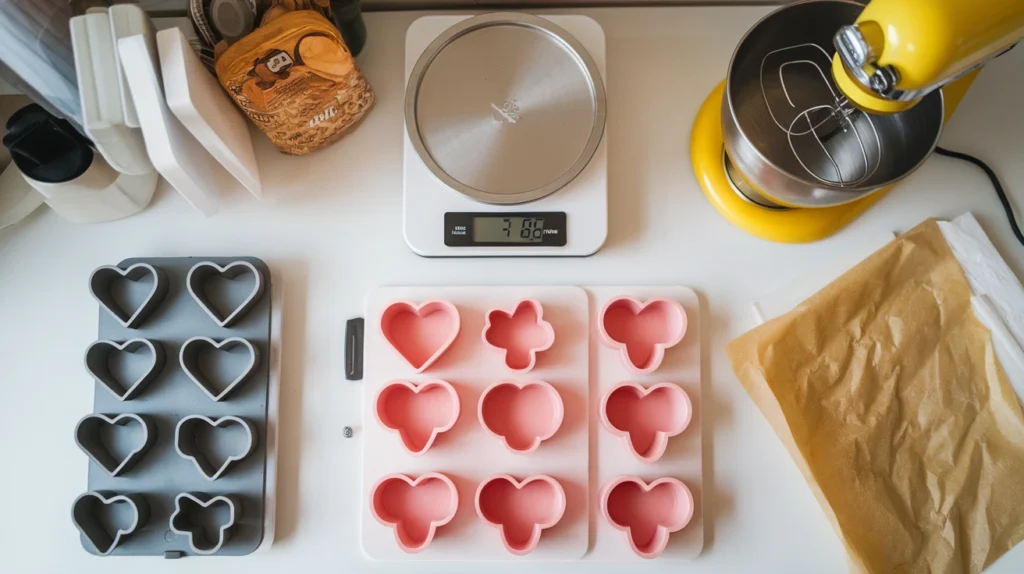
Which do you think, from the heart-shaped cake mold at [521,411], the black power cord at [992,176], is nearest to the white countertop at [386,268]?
the black power cord at [992,176]

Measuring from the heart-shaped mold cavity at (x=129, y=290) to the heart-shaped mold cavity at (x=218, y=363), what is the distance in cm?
6

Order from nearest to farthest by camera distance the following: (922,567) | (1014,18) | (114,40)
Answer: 1. (1014,18)
2. (114,40)
3. (922,567)

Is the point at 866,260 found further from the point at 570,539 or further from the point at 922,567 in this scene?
the point at 570,539

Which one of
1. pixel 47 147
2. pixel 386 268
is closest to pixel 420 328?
pixel 386 268

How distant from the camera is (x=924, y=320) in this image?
0.77 meters

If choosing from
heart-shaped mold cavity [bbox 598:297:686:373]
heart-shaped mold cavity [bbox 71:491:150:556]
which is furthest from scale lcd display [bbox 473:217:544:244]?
heart-shaped mold cavity [bbox 71:491:150:556]

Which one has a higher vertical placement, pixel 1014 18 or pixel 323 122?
pixel 1014 18

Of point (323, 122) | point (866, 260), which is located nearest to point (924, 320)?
point (866, 260)

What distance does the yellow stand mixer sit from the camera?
63cm

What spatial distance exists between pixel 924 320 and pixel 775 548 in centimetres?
→ 30

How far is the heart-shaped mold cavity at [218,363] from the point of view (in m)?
0.74

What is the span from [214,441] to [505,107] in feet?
1.61

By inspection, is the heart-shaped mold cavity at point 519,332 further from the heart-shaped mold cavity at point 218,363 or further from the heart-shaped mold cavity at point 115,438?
the heart-shaped mold cavity at point 115,438

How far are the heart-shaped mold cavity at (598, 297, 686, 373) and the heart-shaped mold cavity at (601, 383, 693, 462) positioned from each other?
3 cm
